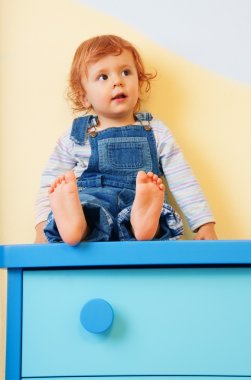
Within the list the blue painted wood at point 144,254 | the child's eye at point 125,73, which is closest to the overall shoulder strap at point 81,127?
the child's eye at point 125,73

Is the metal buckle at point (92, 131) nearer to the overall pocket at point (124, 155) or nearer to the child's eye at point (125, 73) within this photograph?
the overall pocket at point (124, 155)

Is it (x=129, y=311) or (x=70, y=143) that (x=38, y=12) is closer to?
(x=70, y=143)

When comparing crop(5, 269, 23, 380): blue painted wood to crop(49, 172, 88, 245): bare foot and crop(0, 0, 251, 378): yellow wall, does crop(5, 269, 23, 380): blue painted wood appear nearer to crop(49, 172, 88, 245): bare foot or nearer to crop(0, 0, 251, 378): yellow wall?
crop(49, 172, 88, 245): bare foot

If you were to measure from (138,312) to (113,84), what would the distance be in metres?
0.52

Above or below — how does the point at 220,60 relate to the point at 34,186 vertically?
above

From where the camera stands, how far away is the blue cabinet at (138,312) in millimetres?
732

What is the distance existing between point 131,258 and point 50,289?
0.13m

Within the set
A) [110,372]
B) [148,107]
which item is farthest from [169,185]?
[110,372]

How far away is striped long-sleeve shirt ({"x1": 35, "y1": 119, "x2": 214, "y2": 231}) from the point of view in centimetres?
104

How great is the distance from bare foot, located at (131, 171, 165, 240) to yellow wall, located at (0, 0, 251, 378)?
344 mm

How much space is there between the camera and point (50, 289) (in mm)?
755

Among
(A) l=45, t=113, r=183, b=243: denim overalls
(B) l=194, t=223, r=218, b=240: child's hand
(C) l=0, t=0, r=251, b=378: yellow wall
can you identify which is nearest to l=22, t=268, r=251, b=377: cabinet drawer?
(A) l=45, t=113, r=183, b=243: denim overalls

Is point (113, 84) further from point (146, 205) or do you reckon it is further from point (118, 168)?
point (146, 205)

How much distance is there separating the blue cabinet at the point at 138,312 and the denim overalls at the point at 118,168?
0.14 m
